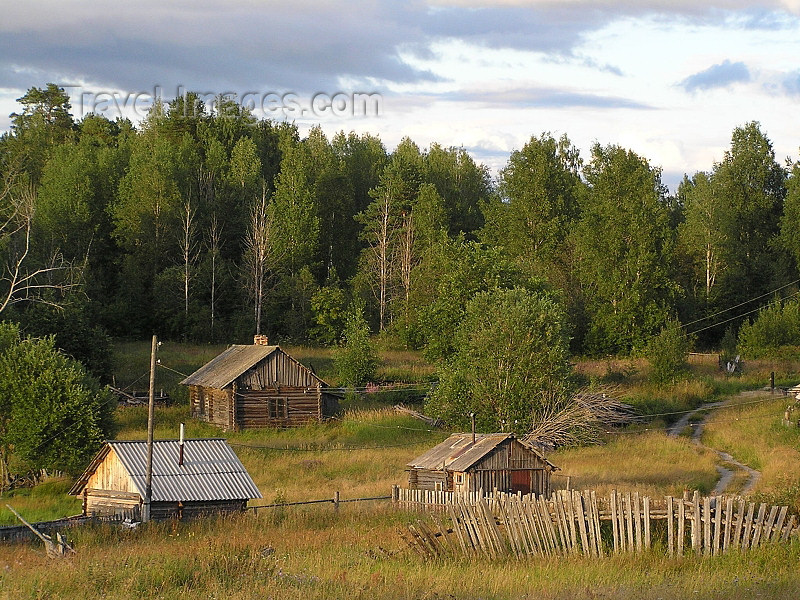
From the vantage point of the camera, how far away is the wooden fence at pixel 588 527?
1623 centimetres

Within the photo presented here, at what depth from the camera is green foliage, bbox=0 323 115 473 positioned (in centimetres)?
3659

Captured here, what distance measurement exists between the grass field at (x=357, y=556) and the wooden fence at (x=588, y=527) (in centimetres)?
47

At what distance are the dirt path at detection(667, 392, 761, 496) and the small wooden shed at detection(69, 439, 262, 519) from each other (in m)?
13.5

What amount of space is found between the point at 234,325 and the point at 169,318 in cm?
457

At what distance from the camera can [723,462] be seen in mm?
39531

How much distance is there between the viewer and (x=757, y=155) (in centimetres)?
8231

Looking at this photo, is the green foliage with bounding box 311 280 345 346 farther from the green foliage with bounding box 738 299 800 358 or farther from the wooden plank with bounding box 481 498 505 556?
the wooden plank with bounding box 481 498 505 556

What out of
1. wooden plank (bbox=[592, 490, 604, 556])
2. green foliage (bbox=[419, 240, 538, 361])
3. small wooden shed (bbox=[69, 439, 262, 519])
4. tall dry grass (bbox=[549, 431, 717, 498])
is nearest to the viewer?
wooden plank (bbox=[592, 490, 604, 556])

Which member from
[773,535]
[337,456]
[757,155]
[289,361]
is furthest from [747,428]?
[757,155]

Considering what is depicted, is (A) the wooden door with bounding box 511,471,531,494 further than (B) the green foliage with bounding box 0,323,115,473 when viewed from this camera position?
No

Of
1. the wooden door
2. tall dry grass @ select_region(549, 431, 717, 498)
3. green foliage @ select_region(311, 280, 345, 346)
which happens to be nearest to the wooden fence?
tall dry grass @ select_region(549, 431, 717, 498)

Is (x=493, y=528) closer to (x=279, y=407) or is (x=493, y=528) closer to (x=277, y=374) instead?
(x=279, y=407)

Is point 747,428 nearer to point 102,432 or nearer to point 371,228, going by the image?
point 102,432

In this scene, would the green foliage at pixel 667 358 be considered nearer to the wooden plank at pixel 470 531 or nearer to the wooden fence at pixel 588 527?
the wooden fence at pixel 588 527
